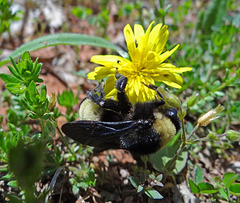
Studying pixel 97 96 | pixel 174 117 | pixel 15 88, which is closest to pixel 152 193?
pixel 174 117

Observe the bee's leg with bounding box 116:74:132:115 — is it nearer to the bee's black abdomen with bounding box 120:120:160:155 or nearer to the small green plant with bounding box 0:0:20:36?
the bee's black abdomen with bounding box 120:120:160:155

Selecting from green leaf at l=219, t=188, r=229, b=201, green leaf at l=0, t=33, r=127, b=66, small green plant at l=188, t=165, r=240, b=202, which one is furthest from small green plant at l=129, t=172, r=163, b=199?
green leaf at l=0, t=33, r=127, b=66

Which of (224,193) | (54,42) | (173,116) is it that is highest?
(54,42)

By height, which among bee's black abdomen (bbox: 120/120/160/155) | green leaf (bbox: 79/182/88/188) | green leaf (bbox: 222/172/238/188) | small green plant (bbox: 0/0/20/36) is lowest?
green leaf (bbox: 222/172/238/188)

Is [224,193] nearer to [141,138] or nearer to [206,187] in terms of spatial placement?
[206,187]

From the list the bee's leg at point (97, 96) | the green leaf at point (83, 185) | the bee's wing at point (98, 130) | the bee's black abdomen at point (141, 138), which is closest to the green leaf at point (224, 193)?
the bee's black abdomen at point (141, 138)

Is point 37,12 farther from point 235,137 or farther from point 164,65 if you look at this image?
point 235,137
